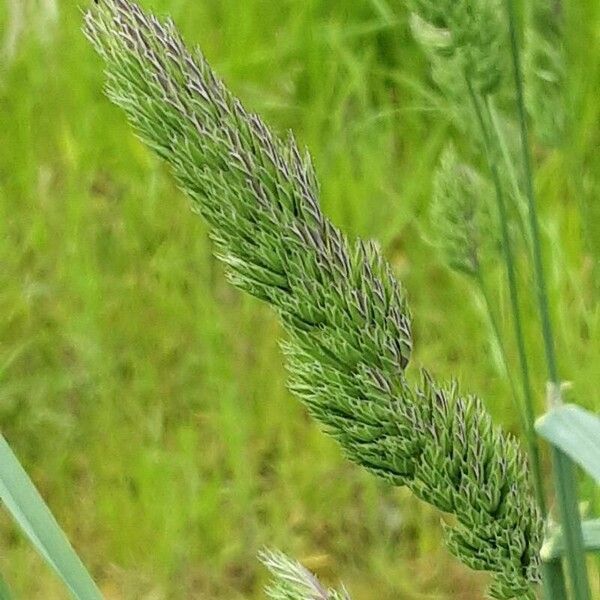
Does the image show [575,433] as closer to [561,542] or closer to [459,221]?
[561,542]

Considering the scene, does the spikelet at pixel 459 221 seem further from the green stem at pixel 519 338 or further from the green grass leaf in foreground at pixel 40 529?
the green grass leaf in foreground at pixel 40 529

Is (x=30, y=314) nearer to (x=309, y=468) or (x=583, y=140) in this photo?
(x=309, y=468)

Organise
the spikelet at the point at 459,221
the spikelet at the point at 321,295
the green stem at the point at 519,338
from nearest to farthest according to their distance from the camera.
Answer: the spikelet at the point at 321,295 → the green stem at the point at 519,338 → the spikelet at the point at 459,221

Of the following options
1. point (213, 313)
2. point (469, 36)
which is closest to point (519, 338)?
point (469, 36)

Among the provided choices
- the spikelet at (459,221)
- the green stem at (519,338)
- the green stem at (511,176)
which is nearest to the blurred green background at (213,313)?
the green stem at (511,176)

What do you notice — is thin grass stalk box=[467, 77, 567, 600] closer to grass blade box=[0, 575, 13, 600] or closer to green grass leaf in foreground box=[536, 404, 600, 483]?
green grass leaf in foreground box=[536, 404, 600, 483]
